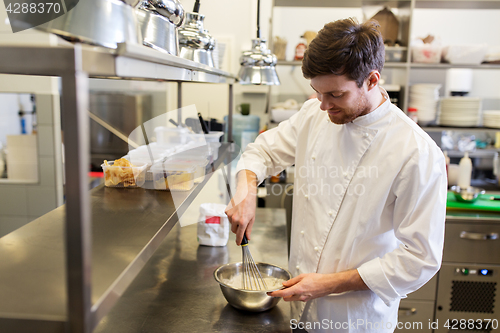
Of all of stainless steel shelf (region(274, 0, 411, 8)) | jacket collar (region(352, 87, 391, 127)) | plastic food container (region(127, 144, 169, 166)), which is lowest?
plastic food container (region(127, 144, 169, 166))

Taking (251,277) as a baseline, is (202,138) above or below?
above

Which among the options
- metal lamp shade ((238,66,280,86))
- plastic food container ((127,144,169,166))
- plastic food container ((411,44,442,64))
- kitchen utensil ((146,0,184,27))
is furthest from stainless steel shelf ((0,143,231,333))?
plastic food container ((411,44,442,64))

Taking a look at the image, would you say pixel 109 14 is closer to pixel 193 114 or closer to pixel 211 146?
pixel 211 146

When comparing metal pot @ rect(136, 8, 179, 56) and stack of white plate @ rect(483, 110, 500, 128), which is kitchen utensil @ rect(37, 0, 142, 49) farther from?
stack of white plate @ rect(483, 110, 500, 128)

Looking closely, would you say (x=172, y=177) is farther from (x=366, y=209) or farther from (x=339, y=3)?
(x=339, y=3)

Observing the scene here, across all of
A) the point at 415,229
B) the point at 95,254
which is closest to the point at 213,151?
the point at 415,229

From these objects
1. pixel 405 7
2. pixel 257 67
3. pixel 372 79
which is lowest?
pixel 372 79

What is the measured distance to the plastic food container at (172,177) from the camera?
4.08ft

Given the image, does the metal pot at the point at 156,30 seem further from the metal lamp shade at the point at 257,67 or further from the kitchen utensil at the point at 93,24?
the metal lamp shade at the point at 257,67

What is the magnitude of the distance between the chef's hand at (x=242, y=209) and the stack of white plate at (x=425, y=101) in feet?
6.77

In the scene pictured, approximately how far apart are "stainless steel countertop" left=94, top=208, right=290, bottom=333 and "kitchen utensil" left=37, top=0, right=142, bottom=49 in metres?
0.95

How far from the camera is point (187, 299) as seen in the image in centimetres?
145

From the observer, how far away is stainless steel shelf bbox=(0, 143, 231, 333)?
0.63m

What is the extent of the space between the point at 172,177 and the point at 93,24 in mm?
697
